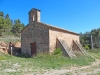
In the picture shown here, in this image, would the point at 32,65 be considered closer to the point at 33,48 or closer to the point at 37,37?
the point at 37,37

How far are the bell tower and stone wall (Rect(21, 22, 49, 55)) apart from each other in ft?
2.03

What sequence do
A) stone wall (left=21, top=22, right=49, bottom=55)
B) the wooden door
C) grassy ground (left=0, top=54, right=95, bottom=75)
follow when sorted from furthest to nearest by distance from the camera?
the wooden door → stone wall (left=21, top=22, right=49, bottom=55) → grassy ground (left=0, top=54, right=95, bottom=75)

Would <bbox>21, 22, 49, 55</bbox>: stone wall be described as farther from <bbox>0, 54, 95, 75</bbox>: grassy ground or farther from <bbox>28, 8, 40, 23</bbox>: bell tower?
<bbox>0, 54, 95, 75</bbox>: grassy ground

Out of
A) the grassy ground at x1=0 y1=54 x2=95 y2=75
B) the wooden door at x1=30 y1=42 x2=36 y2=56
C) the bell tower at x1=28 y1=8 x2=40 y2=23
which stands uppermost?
the bell tower at x1=28 y1=8 x2=40 y2=23

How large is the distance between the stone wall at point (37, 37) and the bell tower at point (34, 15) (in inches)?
24.3

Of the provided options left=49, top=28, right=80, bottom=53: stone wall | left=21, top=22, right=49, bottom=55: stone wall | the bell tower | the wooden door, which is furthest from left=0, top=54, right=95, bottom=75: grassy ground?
the bell tower

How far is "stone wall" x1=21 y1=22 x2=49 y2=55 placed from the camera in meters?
20.8

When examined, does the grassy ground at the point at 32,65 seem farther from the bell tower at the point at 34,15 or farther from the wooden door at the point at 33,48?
the bell tower at the point at 34,15

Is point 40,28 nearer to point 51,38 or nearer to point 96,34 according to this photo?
point 51,38

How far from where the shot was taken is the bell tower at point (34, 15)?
2231 centimetres

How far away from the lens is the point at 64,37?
930 inches

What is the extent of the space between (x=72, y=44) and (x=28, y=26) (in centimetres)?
839

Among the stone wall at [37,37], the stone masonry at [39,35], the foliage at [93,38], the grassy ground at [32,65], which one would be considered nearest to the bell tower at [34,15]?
the stone masonry at [39,35]

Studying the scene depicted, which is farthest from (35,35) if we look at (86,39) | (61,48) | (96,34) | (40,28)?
(96,34)
